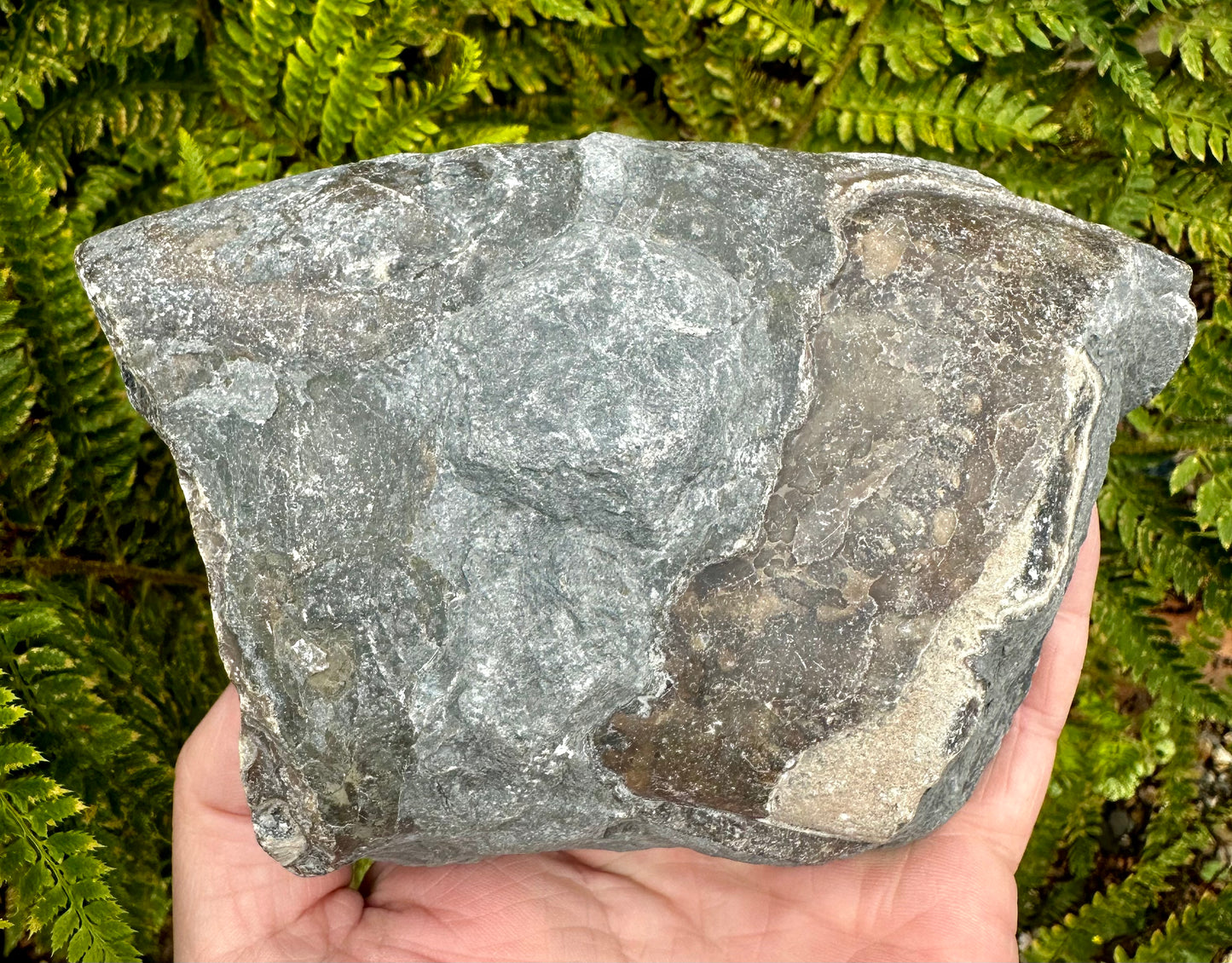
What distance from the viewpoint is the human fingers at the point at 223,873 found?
2254 millimetres

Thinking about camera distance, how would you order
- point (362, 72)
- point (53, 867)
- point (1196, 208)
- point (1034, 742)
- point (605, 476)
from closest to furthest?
point (605, 476) → point (53, 867) → point (1034, 742) → point (362, 72) → point (1196, 208)

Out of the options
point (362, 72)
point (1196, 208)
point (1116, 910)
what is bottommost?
point (1116, 910)

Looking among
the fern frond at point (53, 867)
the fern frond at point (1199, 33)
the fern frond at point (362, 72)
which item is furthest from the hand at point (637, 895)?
the fern frond at point (362, 72)

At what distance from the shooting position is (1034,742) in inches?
97.4

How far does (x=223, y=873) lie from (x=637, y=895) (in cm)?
94

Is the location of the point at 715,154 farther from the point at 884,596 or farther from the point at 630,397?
the point at 884,596

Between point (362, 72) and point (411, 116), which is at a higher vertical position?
point (362, 72)

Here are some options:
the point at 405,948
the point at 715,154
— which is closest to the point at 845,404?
the point at 715,154

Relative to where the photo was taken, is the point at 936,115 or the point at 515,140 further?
the point at 936,115

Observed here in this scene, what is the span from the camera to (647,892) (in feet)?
8.16

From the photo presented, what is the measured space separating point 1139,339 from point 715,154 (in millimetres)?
903

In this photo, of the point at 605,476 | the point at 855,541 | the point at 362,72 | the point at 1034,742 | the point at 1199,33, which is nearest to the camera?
the point at 605,476

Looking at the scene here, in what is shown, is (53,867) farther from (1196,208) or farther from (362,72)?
(1196,208)

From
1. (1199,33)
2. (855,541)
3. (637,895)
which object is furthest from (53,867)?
(1199,33)
